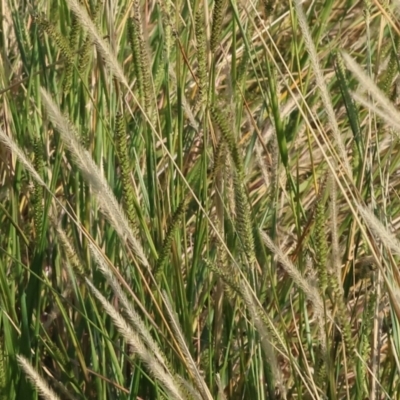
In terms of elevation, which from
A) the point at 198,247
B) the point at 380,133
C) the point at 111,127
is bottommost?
the point at 380,133

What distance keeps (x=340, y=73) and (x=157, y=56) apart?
2.25 ft

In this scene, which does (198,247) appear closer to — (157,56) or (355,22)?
(157,56)

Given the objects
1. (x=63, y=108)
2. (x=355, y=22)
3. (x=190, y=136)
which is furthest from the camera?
(x=355, y=22)

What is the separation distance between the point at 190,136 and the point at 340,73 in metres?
0.57

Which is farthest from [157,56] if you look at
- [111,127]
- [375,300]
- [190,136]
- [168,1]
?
[375,300]

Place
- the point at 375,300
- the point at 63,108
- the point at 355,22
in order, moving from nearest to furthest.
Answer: the point at 375,300
the point at 63,108
the point at 355,22

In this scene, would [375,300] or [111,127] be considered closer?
[375,300]

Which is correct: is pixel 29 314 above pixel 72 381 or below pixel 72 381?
above

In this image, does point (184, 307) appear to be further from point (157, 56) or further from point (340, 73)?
point (157, 56)

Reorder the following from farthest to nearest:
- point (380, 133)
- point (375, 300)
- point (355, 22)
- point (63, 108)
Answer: point (355, 22), point (380, 133), point (63, 108), point (375, 300)

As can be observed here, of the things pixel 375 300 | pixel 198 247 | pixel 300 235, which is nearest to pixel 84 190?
pixel 198 247

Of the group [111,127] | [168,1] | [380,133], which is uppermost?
[168,1]

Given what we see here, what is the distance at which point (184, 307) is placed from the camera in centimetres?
126

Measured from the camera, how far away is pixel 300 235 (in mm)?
1284
